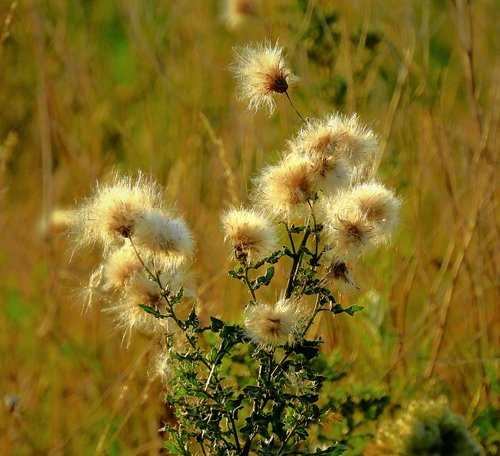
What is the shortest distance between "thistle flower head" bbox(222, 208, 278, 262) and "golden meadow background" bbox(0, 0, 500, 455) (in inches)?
19.9

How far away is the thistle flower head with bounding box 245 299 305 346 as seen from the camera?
113 centimetres

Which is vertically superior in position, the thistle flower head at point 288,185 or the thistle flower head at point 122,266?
the thistle flower head at point 122,266

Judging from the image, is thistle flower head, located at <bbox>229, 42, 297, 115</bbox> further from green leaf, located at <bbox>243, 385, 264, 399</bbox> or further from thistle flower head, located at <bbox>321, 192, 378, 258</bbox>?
green leaf, located at <bbox>243, 385, 264, 399</bbox>

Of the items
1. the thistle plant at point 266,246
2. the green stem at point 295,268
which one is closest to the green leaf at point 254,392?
the thistle plant at point 266,246

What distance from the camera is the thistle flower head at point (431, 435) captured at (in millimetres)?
1380

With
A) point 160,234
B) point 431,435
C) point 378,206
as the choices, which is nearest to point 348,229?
point 378,206

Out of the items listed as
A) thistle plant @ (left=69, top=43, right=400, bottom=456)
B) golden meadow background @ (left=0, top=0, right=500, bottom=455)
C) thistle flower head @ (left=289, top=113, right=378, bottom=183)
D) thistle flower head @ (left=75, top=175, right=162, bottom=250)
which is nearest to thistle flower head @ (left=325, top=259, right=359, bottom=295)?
thistle plant @ (left=69, top=43, right=400, bottom=456)

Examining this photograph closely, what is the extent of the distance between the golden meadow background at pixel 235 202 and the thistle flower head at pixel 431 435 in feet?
0.97

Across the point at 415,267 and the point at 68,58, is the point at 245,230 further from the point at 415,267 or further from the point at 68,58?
the point at 68,58

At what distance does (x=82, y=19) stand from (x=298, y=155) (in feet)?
Result: 6.90

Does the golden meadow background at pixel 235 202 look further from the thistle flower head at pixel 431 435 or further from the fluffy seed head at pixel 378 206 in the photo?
the fluffy seed head at pixel 378 206

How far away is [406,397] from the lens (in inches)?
74.6

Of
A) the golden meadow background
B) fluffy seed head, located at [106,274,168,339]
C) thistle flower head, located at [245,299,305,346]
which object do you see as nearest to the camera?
thistle flower head, located at [245,299,305,346]

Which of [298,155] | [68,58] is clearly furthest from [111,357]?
[298,155]
